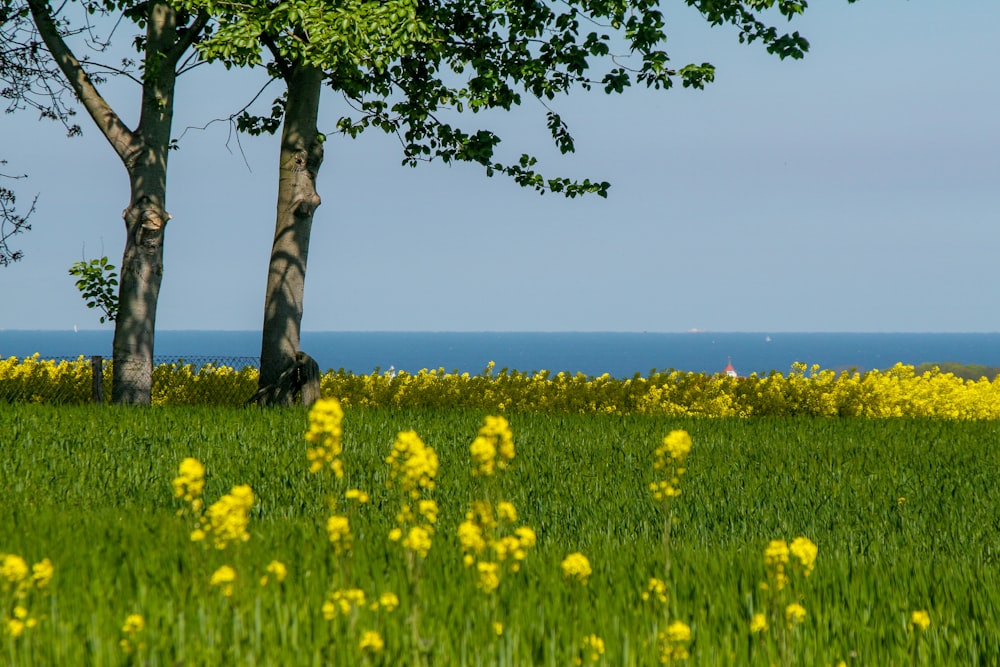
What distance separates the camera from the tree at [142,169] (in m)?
13.5

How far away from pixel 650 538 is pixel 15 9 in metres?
14.2

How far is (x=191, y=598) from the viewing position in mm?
4270

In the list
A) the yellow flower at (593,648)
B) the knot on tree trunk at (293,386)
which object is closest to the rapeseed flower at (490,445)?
the yellow flower at (593,648)

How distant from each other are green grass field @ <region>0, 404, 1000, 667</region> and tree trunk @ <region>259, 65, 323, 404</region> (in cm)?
226

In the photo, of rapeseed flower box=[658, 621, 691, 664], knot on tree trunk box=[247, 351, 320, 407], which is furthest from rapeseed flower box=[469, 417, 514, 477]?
knot on tree trunk box=[247, 351, 320, 407]

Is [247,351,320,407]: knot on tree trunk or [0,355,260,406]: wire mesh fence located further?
[0,355,260,406]: wire mesh fence

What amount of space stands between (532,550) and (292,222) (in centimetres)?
938

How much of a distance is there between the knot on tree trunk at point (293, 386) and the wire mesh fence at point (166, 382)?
10.2ft

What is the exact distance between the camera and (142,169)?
13.5m

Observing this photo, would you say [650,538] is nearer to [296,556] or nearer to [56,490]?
[296,556]

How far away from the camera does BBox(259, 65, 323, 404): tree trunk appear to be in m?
13.9

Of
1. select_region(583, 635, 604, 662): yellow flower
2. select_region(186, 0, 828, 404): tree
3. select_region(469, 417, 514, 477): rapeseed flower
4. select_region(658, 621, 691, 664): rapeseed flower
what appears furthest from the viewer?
select_region(186, 0, 828, 404): tree

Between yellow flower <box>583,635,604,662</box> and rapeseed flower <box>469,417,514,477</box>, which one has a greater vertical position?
rapeseed flower <box>469,417,514,477</box>

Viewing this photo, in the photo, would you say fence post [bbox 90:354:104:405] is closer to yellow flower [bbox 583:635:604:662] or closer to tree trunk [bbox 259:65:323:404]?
tree trunk [bbox 259:65:323:404]
